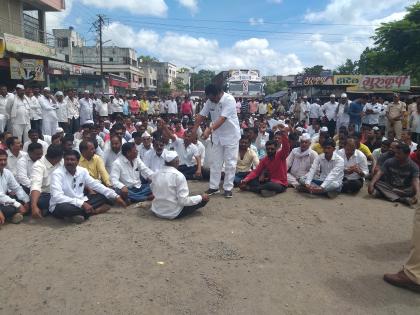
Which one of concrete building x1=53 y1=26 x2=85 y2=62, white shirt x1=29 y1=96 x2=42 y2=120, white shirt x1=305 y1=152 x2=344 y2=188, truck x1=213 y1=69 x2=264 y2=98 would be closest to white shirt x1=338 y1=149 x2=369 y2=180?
white shirt x1=305 y1=152 x2=344 y2=188

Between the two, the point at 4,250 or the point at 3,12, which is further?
the point at 3,12

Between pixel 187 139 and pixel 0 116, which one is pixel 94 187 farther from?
pixel 0 116

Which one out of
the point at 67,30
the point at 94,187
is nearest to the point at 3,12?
the point at 94,187

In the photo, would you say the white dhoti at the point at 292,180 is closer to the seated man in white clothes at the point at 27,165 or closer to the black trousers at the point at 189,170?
the black trousers at the point at 189,170

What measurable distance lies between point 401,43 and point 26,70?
50.6ft

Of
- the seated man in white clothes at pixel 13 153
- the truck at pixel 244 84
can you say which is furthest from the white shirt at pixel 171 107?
the seated man in white clothes at pixel 13 153

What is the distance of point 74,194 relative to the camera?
5.05 metres

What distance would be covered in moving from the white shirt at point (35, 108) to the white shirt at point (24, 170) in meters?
5.33

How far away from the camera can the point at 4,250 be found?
4.03 m

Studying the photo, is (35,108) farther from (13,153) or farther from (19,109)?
(13,153)

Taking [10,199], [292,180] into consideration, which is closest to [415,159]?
[292,180]

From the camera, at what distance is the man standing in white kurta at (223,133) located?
19.2 feet

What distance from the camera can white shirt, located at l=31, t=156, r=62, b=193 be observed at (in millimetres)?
5152

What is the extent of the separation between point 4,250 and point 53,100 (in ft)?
27.3
